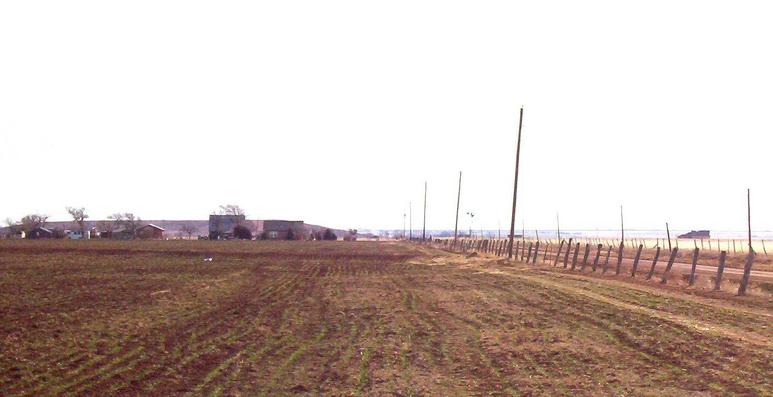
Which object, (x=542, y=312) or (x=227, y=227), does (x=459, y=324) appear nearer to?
(x=542, y=312)

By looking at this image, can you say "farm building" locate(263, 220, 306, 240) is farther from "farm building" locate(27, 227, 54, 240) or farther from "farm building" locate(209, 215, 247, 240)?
"farm building" locate(27, 227, 54, 240)

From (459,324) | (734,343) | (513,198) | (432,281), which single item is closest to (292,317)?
(459,324)

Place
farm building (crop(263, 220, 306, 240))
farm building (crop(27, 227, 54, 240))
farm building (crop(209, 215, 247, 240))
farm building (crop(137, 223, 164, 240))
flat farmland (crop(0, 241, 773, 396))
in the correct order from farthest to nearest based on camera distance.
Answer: farm building (crop(209, 215, 247, 240)) → farm building (crop(263, 220, 306, 240)) → farm building (crop(137, 223, 164, 240)) → farm building (crop(27, 227, 54, 240)) → flat farmland (crop(0, 241, 773, 396))

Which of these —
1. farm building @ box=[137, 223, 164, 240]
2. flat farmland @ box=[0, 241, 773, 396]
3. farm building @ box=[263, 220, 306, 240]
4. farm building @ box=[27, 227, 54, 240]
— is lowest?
flat farmland @ box=[0, 241, 773, 396]

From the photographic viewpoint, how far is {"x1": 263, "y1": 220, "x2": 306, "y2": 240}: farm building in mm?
155062

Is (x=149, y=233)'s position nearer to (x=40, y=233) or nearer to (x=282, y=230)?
(x=40, y=233)

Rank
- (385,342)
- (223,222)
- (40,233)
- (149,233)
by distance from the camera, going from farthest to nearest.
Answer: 1. (223,222)
2. (149,233)
3. (40,233)
4. (385,342)

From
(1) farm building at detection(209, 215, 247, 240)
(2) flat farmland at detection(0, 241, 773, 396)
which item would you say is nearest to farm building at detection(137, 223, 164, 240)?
(1) farm building at detection(209, 215, 247, 240)

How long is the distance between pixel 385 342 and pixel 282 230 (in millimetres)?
149702

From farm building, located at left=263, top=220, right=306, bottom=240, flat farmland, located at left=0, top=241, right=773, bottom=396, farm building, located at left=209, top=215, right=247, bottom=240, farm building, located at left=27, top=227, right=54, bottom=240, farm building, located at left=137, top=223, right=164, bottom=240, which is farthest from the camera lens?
farm building, located at left=209, top=215, right=247, bottom=240

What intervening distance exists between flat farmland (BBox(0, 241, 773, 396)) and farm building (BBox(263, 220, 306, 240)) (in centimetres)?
13291

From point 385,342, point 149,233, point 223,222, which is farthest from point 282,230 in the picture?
point 385,342

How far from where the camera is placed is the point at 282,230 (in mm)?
160750

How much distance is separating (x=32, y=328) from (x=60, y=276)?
15678mm
